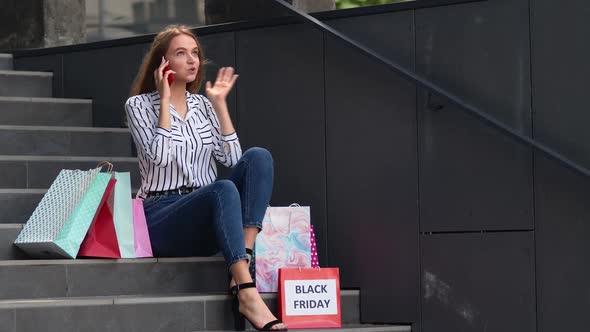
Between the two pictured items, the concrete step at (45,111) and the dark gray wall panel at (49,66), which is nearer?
the concrete step at (45,111)

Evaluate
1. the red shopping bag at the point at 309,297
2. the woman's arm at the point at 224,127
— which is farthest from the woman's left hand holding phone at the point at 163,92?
the red shopping bag at the point at 309,297

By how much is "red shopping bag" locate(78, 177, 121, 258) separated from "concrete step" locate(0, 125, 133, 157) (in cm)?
151

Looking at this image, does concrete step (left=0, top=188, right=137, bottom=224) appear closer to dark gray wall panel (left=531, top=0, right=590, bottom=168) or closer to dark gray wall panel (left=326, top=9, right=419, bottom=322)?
dark gray wall panel (left=326, top=9, right=419, bottom=322)

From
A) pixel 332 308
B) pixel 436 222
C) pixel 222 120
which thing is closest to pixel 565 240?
pixel 436 222

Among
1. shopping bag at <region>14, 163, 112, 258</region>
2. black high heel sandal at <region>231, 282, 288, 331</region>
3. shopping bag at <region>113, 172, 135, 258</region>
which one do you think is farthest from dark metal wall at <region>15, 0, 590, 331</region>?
shopping bag at <region>14, 163, 112, 258</region>

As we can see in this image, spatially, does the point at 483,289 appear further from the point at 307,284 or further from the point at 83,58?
the point at 83,58

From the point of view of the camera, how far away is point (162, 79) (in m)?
5.99

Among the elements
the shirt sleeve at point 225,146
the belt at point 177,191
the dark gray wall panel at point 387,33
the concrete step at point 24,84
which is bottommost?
the belt at point 177,191

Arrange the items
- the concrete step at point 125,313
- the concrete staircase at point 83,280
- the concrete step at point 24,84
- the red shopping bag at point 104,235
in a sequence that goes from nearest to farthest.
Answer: the concrete step at point 125,313 → the concrete staircase at point 83,280 → the red shopping bag at point 104,235 → the concrete step at point 24,84

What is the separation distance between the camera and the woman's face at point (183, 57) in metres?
6.12

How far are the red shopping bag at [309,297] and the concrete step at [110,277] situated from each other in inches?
15.2

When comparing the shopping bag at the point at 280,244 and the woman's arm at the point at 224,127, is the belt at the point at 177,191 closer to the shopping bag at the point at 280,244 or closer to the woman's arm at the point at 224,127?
the woman's arm at the point at 224,127

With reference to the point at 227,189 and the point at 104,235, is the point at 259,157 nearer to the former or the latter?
the point at 227,189

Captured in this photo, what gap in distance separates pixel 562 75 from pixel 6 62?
368 cm
